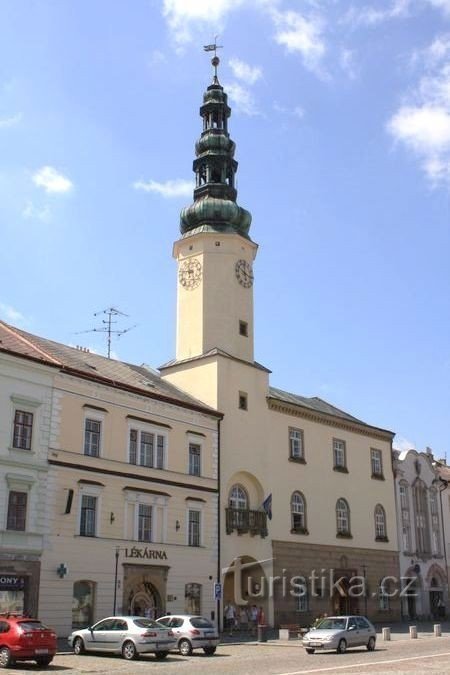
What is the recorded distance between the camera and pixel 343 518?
162 feet

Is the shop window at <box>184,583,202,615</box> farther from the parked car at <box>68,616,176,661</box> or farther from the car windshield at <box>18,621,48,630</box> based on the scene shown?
the car windshield at <box>18,621,48,630</box>

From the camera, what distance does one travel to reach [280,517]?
4394 cm

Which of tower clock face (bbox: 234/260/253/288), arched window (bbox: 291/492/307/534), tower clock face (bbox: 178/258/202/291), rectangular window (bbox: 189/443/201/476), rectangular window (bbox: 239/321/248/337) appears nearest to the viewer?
rectangular window (bbox: 189/443/201/476)

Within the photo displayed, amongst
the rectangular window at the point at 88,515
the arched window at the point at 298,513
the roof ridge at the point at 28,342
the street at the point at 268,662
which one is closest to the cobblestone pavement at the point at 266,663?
the street at the point at 268,662

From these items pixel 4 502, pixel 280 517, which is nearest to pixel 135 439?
pixel 4 502

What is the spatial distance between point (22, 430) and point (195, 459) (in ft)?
36.0

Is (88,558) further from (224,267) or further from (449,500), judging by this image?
(449,500)

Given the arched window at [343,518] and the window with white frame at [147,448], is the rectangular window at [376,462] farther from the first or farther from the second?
the window with white frame at [147,448]

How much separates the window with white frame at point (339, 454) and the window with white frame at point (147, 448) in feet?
52.6

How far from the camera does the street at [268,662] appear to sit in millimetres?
20891

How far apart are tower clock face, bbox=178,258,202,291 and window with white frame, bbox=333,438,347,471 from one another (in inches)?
540

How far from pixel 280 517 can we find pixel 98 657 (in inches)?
786

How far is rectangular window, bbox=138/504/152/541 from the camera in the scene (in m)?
35.2

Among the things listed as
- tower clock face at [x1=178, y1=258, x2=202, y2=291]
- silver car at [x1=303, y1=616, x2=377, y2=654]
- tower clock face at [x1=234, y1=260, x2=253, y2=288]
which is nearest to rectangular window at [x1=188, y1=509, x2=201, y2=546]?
silver car at [x1=303, y1=616, x2=377, y2=654]
